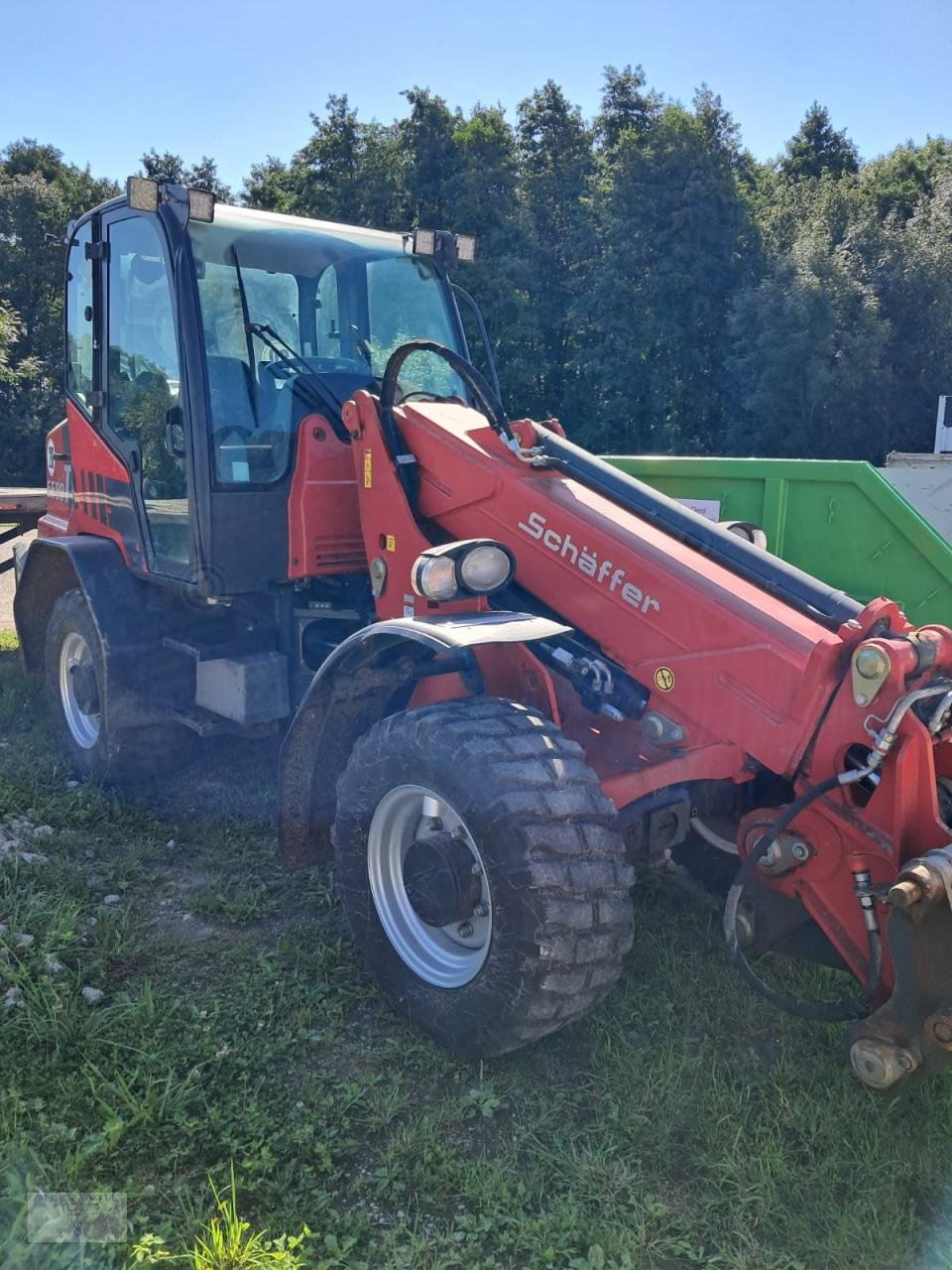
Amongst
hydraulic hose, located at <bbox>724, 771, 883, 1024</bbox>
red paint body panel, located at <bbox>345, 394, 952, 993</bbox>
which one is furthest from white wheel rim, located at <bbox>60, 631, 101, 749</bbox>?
hydraulic hose, located at <bbox>724, 771, 883, 1024</bbox>

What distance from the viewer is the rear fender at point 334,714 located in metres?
3.49

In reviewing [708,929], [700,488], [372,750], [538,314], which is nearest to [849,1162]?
[708,929]

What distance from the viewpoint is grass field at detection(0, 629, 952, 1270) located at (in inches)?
97.2

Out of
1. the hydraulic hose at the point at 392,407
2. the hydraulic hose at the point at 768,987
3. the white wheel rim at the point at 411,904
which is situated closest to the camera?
the hydraulic hose at the point at 768,987

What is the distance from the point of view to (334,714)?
364 centimetres

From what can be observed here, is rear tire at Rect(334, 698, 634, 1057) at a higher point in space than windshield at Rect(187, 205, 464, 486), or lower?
lower

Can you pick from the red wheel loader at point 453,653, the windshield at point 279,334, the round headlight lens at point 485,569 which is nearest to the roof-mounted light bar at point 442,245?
the red wheel loader at point 453,653

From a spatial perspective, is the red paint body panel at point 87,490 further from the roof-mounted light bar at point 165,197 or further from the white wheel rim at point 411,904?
the white wheel rim at point 411,904

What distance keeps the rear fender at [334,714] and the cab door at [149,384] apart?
1.25 m

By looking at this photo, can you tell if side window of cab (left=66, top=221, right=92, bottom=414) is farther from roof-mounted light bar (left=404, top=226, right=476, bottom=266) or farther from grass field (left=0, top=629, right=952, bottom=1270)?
grass field (left=0, top=629, right=952, bottom=1270)

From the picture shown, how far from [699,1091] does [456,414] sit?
2549mm

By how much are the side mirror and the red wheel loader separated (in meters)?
0.01
